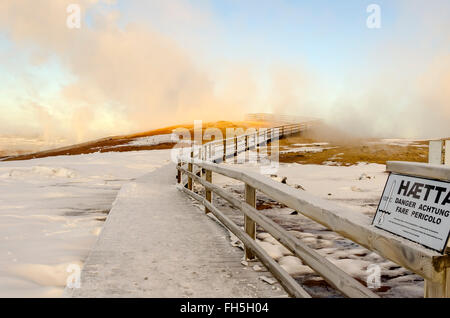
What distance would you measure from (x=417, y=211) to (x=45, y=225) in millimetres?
6482

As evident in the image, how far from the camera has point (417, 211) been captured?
82.4 inches

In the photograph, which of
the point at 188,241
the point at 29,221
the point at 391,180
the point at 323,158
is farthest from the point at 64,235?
the point at 323,158

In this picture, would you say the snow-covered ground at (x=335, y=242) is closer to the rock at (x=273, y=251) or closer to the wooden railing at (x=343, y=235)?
the rock at (x=273, y=251)

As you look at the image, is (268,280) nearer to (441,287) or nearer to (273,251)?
(273,251)

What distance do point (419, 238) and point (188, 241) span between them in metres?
3.91

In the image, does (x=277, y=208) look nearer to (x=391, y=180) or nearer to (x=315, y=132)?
(x=391, y=180)

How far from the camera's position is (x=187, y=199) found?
381 inches

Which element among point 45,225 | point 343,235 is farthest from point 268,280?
point 45,225

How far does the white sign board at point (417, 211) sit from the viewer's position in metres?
1.90

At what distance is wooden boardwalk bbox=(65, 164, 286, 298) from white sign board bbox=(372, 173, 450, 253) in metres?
1.74

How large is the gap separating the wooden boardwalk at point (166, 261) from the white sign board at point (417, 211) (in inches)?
68.4

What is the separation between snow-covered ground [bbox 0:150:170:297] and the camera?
4.20 m

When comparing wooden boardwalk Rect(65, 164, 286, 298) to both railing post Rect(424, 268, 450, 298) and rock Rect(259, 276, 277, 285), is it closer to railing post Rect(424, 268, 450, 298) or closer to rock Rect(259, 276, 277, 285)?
rock Rect(259, 276, 277, 285)

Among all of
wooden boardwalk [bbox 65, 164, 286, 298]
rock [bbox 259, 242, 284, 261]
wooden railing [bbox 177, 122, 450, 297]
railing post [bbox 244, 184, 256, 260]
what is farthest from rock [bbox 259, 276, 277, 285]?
rock [bbox 259, 242, 284, 261]
